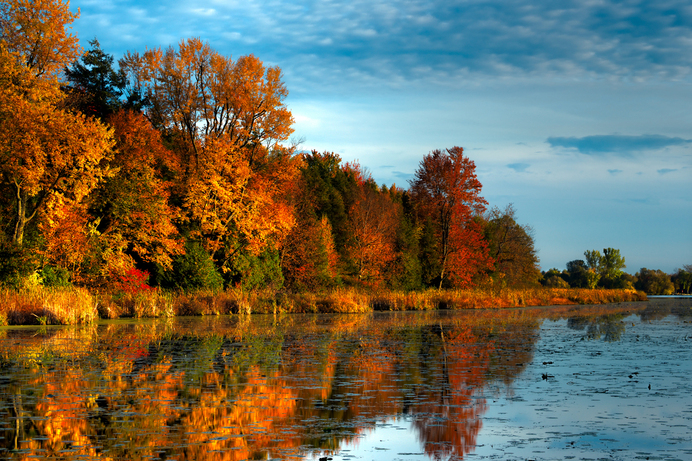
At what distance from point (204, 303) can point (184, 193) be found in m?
12.2

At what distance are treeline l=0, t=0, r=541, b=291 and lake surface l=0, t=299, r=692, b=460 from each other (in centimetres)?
1847

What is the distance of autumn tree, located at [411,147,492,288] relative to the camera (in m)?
61.5

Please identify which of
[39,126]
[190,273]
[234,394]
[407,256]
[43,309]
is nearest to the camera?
[234,394]

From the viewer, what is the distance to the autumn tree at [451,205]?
61531mm

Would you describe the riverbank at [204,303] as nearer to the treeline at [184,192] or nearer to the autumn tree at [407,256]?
the treeline at [184,192]

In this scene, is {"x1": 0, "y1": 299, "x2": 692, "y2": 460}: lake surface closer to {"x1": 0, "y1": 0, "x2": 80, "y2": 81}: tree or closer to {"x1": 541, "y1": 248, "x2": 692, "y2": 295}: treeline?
{"x1": 0, "y1": 0, "x2": 80, "y2": 81}: tree

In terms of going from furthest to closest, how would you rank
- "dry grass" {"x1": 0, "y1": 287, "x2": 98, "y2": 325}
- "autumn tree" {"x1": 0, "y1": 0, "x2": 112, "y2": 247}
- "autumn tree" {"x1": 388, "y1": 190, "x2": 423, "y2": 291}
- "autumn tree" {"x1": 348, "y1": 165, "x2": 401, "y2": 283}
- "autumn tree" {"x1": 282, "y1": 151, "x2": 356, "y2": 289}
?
"autumn tree" {"x1": 388, "y1": 190, "x2": 423, "y2": 291}
"autumn tree" {"x1": 348, "y1": 165, "x2": 401, "y2": 283}
"autumn tree" {"x1": 282, "y1": 151, "x2": 356, "y2": 289}
"autumn tree" {"x1": 0, "y1": 0, "x2": 112, "y2": 247}
"dry grass" {"x1": 0, "y1": 287, "x2": 98, "y2": 325}

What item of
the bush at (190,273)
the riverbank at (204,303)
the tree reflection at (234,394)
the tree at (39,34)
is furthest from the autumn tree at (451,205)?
the tree reflection at (234,394)

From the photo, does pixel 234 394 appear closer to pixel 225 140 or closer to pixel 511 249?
pixel 225 140

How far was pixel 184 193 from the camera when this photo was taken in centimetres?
4203

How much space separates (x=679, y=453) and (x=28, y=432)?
6.46 metres

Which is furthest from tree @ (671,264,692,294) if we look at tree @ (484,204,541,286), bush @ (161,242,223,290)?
bush @ (161,242,223,290)

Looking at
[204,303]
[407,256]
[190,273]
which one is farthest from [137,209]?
[407,256]

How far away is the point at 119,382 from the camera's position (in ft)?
32.1
